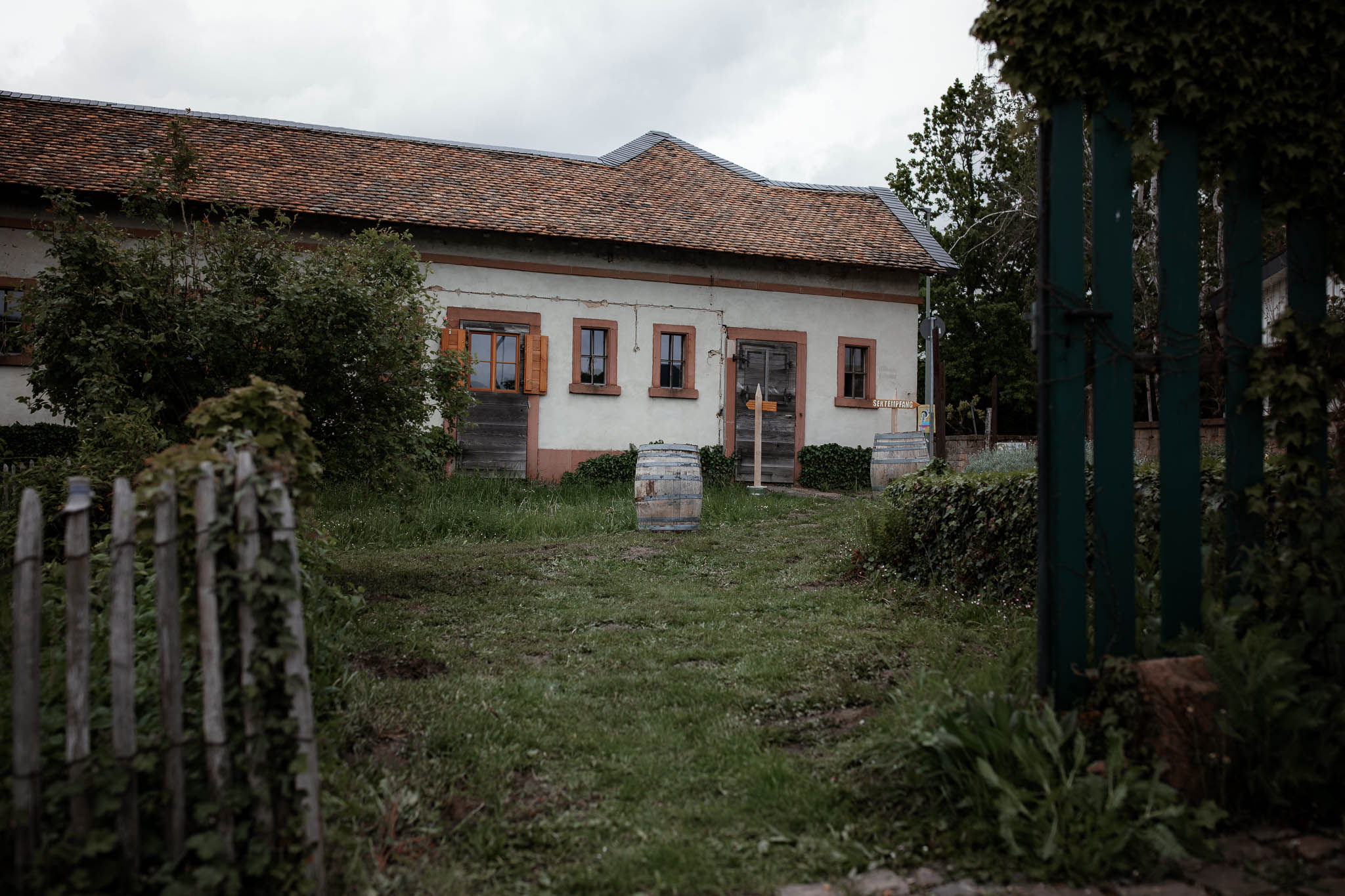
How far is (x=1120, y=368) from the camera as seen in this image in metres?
3.00

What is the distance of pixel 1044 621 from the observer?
300 cm

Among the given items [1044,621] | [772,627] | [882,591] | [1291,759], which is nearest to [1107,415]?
[1044,621]

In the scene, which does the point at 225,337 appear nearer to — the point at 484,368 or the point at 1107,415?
the point at 1107,415

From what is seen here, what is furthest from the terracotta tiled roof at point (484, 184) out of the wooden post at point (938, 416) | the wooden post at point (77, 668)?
the wooden post at point (77, 668)

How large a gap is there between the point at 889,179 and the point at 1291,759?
106 feet

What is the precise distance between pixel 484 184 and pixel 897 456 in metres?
8.46

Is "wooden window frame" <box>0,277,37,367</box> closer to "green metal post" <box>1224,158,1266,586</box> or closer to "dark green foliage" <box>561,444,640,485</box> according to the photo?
"dark green foliage" <box>561,444,640,485</box>

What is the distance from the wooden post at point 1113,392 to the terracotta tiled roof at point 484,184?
1238 centimetres

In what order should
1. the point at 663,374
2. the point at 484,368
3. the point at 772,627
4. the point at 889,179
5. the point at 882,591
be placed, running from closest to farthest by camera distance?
the point at 772,627, the point at 882,591, the point at 484,368, the point at 663,374, the point at 889,179

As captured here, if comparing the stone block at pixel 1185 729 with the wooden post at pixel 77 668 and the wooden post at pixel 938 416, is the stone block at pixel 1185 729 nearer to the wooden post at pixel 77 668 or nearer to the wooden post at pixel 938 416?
the wooden post at pixel 77 668

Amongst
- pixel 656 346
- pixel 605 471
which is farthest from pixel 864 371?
pixel 605 471

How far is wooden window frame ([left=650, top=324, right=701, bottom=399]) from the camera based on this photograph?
15.9 metres

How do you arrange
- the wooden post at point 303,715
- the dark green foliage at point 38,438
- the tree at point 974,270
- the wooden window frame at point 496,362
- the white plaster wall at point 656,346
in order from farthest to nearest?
the tree at point 974,270, the white plaster wall at point 656,346, the wooden window frame at point 496,362, the dark green foliage at point 38,438, the wooden post at point 303,715

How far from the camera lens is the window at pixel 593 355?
51.6ft
